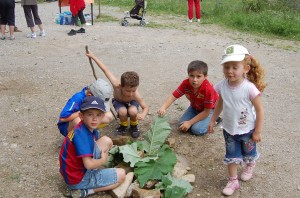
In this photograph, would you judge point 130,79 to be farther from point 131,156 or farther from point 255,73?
point 255,73

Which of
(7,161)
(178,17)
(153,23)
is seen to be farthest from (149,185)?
(178,17)

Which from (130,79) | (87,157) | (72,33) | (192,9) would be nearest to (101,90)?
(130,79)

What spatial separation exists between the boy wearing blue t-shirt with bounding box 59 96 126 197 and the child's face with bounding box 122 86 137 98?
2.79ft

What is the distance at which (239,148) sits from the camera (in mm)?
3301

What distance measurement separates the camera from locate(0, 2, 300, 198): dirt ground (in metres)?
3.51

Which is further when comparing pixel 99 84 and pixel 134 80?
pixel 134 80

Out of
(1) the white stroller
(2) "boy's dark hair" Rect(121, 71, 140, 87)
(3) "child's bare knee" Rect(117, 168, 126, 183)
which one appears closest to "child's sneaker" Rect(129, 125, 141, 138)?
(2) "boy's dark hair" Rect(121, 71, 140, 87)

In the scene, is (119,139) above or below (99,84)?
below

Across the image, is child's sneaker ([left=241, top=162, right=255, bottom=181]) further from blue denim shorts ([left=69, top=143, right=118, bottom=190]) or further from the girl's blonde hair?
blue denim shorts ([left=69, top=143, right=118, bottom=190])

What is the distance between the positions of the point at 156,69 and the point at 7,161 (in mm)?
3639

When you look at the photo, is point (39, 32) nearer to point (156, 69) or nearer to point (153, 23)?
point (153, 23)

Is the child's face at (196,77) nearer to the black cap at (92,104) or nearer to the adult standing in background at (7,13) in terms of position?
the black cap at (92,104)

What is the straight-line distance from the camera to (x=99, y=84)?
3.68m

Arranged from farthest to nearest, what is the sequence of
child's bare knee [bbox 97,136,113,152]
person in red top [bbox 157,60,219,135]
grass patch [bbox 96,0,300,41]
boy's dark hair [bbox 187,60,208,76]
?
grass patch [bbox 96,0,300,41], person in red top [bbox 157,60,219,135], boy's dark hair [bbox 187,60,208,76], child's bare knee [bbox 97,136,113,152]
